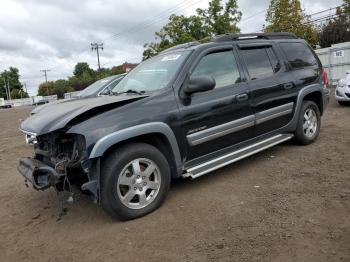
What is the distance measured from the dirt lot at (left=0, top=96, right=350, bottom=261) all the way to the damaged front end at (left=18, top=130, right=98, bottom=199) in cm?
52

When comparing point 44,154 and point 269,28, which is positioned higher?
point 269,28

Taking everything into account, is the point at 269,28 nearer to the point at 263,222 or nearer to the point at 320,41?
the point at 320,41

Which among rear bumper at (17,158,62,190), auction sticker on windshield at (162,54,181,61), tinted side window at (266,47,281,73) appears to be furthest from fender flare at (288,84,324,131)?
rear bumper at (17,158,62,190)

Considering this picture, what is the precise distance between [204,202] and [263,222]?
2.80 ft

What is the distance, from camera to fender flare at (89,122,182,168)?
378 centimetres

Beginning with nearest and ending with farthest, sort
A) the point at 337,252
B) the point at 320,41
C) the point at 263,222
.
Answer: the point at 337,252 → the point at 263,222 → the point at 320,41

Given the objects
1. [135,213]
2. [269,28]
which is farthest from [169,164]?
[269,28]

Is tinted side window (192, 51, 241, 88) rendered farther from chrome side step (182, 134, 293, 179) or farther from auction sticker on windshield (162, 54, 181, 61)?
chrome side step (182, 134, 293, 179)

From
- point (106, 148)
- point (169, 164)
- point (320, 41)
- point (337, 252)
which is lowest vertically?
point (337, 252)

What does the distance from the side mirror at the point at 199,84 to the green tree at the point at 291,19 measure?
91.6 ft

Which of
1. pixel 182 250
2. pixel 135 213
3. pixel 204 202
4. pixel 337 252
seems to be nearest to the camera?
pixel 337 252

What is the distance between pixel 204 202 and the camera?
4.41m

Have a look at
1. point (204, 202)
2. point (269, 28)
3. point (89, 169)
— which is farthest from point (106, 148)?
point (269, 28)

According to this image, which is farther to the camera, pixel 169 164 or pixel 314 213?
pixel 169 164
